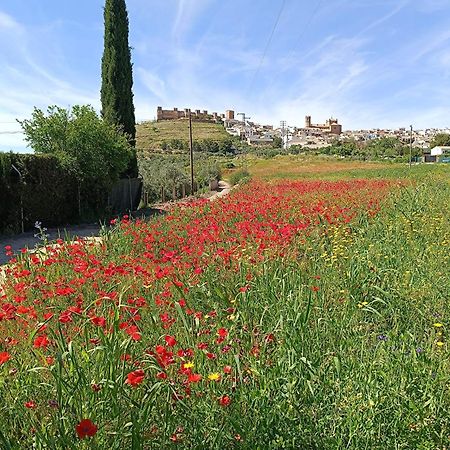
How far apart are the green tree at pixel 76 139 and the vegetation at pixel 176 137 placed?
173 ft

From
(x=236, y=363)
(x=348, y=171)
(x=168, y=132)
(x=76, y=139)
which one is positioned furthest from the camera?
(x=168, y=132)

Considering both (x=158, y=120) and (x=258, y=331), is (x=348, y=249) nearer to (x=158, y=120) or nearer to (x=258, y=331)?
(x=258, y=331)

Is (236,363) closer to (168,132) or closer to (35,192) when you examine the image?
(35,192)

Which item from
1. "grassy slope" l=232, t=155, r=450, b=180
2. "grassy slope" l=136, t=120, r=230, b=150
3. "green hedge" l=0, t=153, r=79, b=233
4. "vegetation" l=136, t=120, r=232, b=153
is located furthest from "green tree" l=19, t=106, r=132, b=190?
"grassy slope" l=136, t=120, r=230, b=150

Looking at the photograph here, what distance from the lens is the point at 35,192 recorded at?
13.1 metres

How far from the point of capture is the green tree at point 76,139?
1479 centimetres

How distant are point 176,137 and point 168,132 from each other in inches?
274

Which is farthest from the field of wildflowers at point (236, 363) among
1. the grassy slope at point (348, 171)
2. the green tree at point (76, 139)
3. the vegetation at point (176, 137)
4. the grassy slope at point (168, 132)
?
the grassy slope at point (168, 132)

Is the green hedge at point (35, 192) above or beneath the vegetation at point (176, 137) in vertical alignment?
beneath

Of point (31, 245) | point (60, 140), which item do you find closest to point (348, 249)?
point (31, 245)

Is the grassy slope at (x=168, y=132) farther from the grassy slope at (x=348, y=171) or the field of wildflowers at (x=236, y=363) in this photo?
the field of wildflowers at (x=236, y=363)

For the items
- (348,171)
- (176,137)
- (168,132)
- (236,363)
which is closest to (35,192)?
(236,363)

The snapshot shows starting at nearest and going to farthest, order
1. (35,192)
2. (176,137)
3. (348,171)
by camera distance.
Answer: (35,192) < (348,171) < (176,137)

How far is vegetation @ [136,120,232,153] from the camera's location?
74.3m
